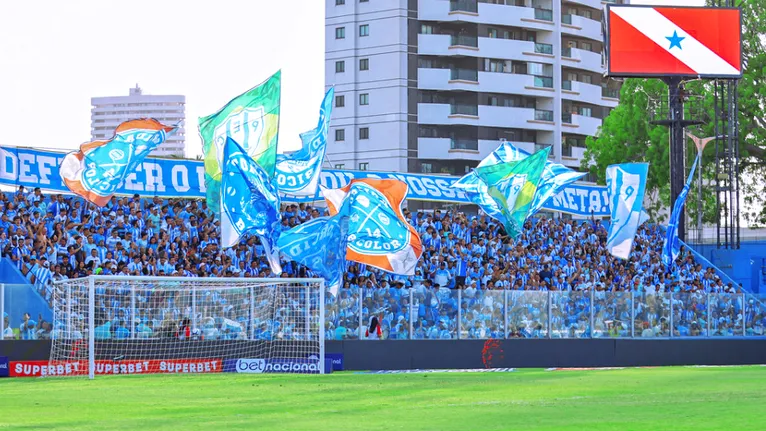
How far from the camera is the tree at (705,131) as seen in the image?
66438 mm

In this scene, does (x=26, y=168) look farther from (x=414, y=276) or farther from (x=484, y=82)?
(x=484, y=82)

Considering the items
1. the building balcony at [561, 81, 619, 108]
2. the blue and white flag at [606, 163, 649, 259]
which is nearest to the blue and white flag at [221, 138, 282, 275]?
the blue and white flag at [606, 163, 649, 259]

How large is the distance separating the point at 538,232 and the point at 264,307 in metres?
16.2

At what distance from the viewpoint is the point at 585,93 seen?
308 ft

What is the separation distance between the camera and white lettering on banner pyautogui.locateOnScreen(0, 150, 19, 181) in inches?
1393

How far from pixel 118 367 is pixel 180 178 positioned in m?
10.5

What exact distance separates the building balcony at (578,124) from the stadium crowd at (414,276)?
48592 mm

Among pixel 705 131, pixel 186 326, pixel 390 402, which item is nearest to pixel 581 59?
pixel 705 131

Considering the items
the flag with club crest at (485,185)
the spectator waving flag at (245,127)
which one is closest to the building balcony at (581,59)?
the flag with club crest at (485,185)

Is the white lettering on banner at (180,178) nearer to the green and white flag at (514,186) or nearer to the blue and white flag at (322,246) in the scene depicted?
the blue and white flag at (322,246)

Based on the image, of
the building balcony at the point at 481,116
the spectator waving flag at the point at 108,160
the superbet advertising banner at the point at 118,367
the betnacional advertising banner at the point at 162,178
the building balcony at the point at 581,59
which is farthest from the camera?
the building balcony at the point at 581,59

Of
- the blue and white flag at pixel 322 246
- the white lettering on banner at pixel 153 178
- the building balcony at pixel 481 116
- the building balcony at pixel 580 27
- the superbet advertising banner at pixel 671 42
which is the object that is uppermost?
the building balcony at pixel 580 27

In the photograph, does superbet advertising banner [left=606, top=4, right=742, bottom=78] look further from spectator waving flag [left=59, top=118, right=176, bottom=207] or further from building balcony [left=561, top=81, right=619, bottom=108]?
building balcony [left=561, top=81, right=619, bottom=108]

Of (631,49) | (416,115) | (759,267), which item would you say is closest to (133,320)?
(631,49)
